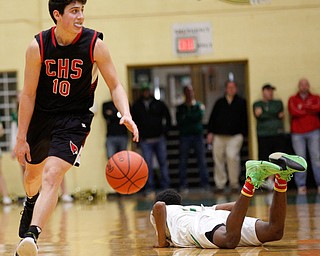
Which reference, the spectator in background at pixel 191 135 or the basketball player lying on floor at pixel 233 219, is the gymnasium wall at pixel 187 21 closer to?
the spectator in background at pixel 191 135

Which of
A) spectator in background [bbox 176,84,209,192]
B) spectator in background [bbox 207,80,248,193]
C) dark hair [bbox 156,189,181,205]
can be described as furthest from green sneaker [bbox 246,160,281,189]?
spectator in background [bbox 176,84,209,192]

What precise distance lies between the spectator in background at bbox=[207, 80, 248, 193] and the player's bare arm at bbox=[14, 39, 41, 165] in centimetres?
853

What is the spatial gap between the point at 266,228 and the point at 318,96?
8.36 metres

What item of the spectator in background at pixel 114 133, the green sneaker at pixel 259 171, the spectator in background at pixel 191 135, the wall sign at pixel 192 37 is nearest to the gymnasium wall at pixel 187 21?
the wall sign at pixel 192 37

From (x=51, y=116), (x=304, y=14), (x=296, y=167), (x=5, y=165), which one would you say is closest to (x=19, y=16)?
(x=5, y=165)

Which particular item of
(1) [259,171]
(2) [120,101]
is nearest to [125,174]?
(2) [120,101]

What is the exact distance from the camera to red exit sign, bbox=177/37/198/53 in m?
14.3

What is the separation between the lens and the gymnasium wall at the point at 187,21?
1423 centimetres

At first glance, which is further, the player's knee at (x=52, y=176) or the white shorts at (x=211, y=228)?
the white shorts at (x=211, y=228)

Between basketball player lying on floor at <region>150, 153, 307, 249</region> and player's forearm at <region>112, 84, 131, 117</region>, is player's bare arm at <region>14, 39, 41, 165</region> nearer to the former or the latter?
player's forearm at <region>112, 84, 131, 117</region>

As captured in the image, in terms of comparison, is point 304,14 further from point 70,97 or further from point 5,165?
point 70,97

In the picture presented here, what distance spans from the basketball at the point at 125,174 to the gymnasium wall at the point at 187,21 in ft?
26.1

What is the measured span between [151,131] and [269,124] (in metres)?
2.26

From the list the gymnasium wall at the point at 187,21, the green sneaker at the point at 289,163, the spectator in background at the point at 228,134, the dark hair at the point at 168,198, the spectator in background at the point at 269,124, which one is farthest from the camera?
the gymnasium wall at the point at 187,21
